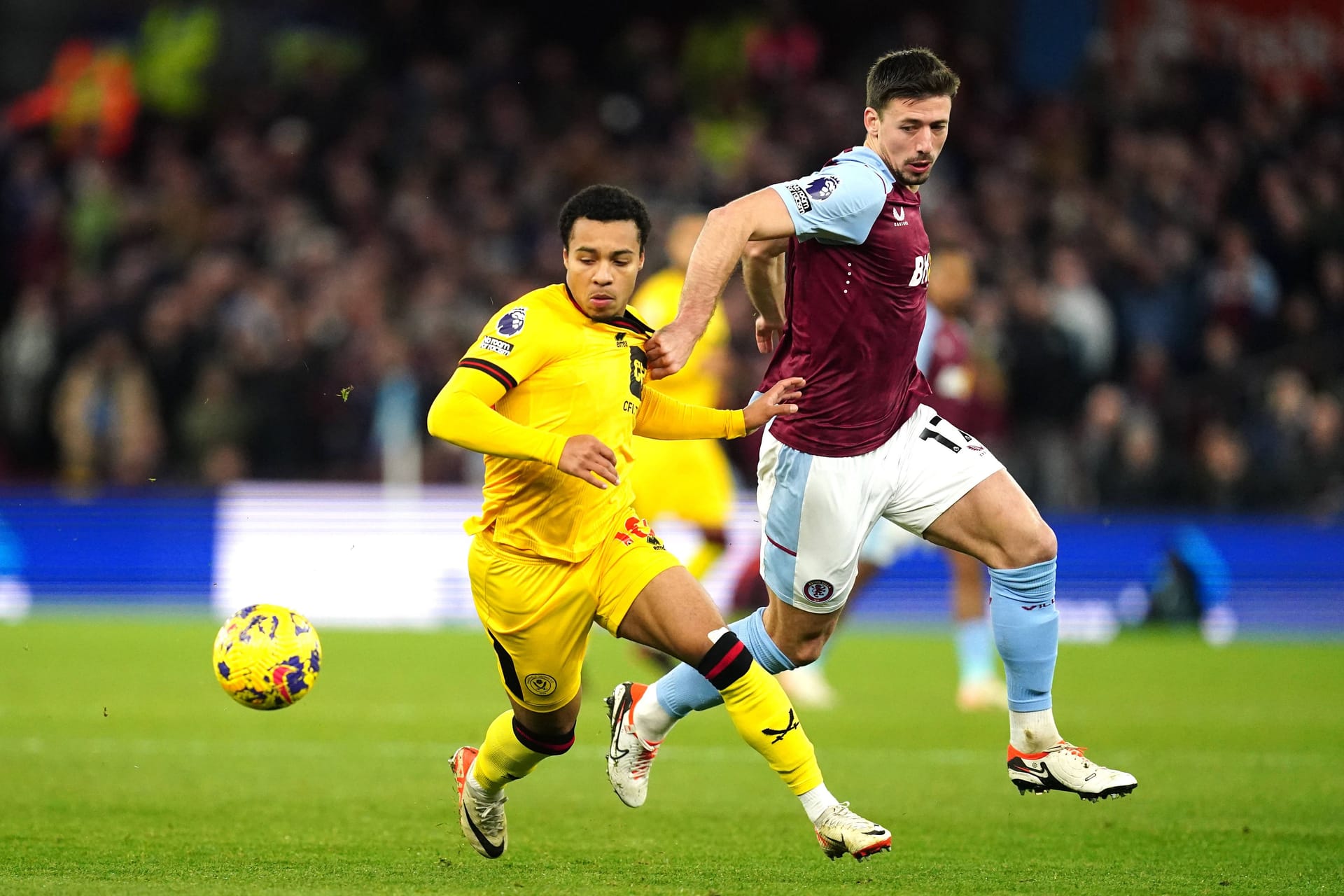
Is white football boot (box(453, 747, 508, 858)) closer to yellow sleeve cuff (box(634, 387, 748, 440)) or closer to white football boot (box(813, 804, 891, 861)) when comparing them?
white football boot (box(813, 804, 891, 861))

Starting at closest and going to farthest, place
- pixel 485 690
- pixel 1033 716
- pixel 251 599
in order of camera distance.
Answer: pixel 1033 716 → pixel 485 690 → pixel 251 599

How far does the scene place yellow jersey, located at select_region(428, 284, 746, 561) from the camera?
5754 millimetres

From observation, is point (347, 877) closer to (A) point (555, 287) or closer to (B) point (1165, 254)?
(A) point (555, 287)

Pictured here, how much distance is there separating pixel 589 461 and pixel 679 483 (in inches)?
216

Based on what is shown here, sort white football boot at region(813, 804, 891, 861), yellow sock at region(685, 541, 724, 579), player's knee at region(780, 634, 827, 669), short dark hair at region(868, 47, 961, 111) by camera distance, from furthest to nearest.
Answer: yellow sock at region(685, 541, 724, 579), player's knee at region(780, 634, 827, 669), short dark hair at region(868, 47, 961, 111), white football boot at region(813, 804, 891, 861)

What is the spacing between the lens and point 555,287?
6078mm

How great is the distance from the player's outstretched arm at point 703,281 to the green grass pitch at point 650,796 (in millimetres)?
1674

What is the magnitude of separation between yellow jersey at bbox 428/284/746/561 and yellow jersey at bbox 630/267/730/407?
4.33 metres

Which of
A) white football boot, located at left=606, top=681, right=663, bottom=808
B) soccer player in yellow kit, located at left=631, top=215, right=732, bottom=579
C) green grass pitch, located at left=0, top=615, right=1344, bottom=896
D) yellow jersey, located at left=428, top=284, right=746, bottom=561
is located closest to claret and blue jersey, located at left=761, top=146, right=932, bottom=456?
yellow jersey, located at left=428, top=284, right=746, bottom=561

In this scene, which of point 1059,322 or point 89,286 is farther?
point 89,286

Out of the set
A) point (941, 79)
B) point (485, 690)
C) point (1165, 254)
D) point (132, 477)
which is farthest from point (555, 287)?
point (1165, 254)

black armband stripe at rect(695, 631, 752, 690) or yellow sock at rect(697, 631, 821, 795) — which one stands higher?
black armband stripe at rect(695, 631, 752, 690)

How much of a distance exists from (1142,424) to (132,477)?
373 inches

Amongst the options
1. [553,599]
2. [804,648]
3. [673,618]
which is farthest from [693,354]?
[673,618]
